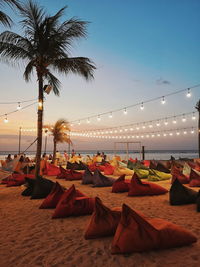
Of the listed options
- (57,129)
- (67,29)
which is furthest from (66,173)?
(57,129)

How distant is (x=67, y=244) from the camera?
288 centimetres

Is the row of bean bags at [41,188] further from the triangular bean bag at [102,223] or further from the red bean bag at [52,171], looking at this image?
the red bean bag at [52,171]

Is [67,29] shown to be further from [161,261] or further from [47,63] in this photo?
[161,261]

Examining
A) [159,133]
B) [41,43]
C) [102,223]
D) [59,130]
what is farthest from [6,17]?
[159,133]

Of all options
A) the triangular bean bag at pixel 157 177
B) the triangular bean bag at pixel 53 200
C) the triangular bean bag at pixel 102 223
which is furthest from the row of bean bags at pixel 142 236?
the triangular bean bag at pixel 157 177

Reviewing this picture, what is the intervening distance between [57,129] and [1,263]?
18838 millimetres

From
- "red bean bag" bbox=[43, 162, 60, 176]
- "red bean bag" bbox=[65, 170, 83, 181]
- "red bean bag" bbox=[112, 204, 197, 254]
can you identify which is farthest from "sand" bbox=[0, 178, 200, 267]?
"red bean bag" bbox=[43, 162, 60, 176]

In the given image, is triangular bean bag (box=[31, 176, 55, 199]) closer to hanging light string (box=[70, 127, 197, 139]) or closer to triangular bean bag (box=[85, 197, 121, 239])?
triangular bean bag (box=[85, 197, 121, 239])

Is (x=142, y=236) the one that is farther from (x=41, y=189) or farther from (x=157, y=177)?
(x=157, y=177)

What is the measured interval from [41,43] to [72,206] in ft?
18.0

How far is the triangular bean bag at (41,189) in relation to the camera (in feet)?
19.2

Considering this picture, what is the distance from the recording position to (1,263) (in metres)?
2.43

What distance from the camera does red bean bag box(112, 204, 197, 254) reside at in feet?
8.41

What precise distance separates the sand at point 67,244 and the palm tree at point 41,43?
12.0 feet
